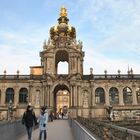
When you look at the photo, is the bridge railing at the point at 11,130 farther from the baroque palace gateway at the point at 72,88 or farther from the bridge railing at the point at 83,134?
the baroque palace gateway at the point at 72,88

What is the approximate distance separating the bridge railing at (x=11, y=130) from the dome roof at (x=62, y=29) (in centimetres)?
4043

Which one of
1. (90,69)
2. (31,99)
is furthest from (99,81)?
(31,99)

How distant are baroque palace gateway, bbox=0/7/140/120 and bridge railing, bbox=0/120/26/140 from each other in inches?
1265

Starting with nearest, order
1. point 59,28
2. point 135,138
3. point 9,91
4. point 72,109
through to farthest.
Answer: point 135,138
point 72,109
point 9,91
point 59,28

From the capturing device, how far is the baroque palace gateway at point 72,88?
5716cm

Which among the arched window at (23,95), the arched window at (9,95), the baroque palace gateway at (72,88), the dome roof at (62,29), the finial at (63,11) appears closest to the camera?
the baroque palace gateway at (72,88)

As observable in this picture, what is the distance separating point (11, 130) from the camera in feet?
66.0

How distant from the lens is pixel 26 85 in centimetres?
5931

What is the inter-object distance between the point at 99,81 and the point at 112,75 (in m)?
3.29

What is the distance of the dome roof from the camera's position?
6378cm

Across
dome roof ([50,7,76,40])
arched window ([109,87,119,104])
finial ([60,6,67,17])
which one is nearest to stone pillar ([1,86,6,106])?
dome roof ([50,7,76,40])

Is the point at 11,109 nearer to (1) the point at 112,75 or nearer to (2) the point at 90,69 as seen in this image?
(2) the point at 90,69

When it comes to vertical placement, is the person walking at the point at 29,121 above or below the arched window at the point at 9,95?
below

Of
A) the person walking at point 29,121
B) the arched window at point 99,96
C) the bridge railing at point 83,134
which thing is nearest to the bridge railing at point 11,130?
the person walking at point 29,121
